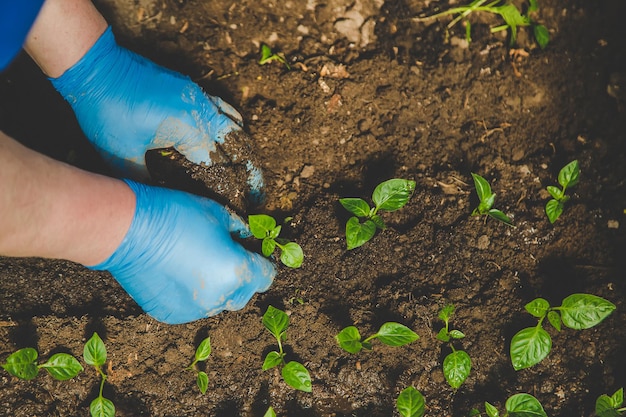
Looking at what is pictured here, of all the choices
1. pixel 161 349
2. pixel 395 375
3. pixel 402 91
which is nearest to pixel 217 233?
pixel 161 349

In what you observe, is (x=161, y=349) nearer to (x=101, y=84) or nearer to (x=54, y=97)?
(x=101, y=84)

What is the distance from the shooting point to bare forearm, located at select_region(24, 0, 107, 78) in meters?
1.62

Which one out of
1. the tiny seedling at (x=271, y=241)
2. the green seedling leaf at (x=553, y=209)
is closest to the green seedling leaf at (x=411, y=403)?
the tiny seedling at (x=271, y=241)

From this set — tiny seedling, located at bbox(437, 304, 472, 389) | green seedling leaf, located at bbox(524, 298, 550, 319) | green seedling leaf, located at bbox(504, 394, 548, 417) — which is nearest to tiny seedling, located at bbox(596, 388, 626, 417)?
green seedling leaf, located at bbox(504, 394, 548, 417)

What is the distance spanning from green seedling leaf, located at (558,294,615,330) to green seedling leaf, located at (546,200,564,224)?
0.98ft

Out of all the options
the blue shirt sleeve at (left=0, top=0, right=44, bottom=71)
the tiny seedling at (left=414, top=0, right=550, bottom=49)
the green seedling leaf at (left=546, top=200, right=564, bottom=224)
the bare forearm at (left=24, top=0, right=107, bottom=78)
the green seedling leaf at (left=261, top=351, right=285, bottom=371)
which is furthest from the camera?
the tiny seedling at (left=414, top=0, right=550, bottom=49)

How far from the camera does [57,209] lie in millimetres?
1440

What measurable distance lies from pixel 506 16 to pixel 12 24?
5.90 ft

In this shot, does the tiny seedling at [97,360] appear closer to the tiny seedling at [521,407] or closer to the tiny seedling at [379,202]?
the tiny seedling at [379,202]

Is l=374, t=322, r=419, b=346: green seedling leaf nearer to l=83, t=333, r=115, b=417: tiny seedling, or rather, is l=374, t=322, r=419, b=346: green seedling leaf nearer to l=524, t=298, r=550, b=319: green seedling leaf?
l=524, t=298, r=550, b=319: green seedling leaf

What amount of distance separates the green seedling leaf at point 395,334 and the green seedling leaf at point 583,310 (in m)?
0.54

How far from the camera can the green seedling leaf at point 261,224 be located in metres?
1.70

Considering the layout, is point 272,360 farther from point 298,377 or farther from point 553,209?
point 553,209

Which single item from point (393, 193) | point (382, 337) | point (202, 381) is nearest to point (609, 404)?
point (382, 337)
